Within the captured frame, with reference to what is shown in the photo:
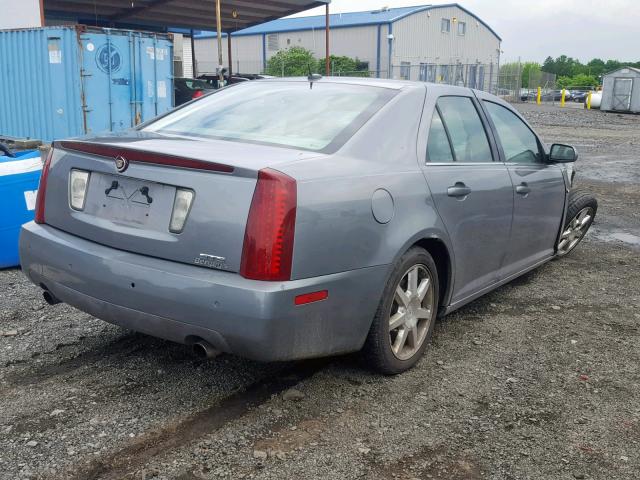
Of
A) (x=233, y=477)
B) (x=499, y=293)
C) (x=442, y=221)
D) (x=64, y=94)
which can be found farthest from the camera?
(x=64, y=94)

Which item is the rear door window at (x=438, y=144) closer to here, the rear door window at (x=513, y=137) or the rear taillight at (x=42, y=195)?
the rear door window at (x=513, y=137)

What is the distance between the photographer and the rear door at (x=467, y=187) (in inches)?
150

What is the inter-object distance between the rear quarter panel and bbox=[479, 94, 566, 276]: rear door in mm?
1085

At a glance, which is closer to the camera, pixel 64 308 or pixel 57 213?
pixel 57 213

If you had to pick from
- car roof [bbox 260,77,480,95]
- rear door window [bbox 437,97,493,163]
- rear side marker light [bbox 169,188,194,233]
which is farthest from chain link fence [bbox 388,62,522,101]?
rear side marker light [bbox 169,188,194,233]

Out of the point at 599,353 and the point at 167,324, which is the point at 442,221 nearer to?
the point at 599,353

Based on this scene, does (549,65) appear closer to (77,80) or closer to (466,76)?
(466,76)

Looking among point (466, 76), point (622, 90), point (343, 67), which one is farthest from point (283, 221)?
point (466, 76)

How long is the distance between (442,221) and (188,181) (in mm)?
1459

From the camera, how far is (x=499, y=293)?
17.2ft

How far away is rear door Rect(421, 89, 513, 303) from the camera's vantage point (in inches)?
150

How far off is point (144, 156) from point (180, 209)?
33cm

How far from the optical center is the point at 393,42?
44.9 m

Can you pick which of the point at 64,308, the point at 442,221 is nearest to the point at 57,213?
the point at 64,308
